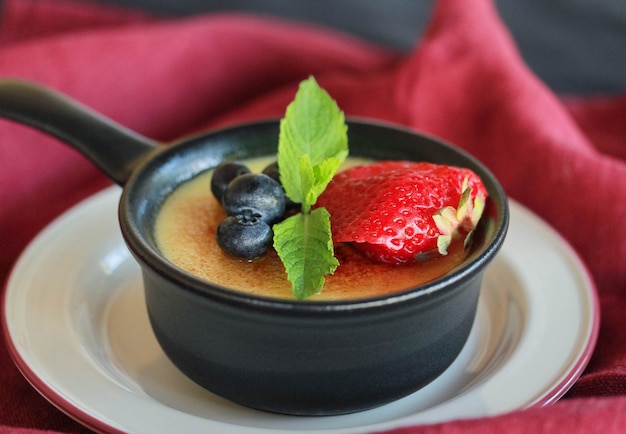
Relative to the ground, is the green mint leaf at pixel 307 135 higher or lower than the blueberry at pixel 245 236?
higher

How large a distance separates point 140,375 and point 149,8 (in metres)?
1.33

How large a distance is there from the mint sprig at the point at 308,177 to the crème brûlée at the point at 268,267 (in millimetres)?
31

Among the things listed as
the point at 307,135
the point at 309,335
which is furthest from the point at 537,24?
the point at 309,335

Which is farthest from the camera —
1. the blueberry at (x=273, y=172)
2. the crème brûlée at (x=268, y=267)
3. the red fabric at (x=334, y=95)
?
the red fabric at (x=334, y=95)

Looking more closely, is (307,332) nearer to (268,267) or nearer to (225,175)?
(268,267)

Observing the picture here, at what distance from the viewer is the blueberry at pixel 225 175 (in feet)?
2.93

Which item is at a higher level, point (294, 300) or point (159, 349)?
point (294, 300)

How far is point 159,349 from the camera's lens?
92 cm

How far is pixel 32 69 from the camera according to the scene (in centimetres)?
132

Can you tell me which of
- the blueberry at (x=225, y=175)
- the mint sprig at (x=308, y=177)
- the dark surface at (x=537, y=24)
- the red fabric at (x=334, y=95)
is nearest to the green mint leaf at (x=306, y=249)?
the mint sprig at (x=308, y=177)

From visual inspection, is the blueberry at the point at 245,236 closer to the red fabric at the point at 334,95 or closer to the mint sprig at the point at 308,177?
the mint sprig at the point at 308,177

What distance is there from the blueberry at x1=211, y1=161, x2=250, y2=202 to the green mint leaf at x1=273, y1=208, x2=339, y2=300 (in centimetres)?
12

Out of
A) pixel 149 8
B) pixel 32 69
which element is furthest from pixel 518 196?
pixel 149 8

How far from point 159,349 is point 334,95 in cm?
68
